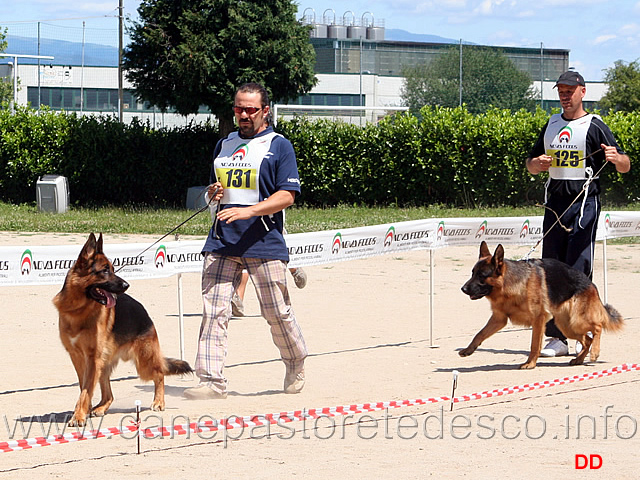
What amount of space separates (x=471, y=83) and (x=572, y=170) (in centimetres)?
5260

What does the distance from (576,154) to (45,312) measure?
6.32 meters

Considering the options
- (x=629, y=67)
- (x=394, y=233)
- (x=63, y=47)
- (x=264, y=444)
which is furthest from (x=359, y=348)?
(x=629, y=67)

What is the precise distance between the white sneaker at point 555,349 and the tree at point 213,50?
18624mm

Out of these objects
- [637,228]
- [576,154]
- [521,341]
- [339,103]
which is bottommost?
[521,341]

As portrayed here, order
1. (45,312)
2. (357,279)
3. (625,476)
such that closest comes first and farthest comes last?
(625,476) → (45,312) → (357,279)

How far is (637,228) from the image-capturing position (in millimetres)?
11656

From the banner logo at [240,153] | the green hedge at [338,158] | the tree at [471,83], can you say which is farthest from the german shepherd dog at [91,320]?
the tree at [471,83]

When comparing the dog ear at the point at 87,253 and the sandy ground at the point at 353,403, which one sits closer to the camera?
the sandy ground at the point at 353,403

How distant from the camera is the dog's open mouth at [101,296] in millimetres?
6121

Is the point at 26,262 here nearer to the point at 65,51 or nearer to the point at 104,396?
the point at 104,396

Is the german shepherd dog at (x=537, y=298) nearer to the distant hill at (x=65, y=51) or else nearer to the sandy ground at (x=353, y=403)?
the sandy ground at (x=353, y=403)

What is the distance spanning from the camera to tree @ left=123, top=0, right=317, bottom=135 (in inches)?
1041

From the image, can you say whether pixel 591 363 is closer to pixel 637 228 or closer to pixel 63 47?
pixel 637 228

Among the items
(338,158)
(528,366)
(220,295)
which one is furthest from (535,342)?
(338,158)
